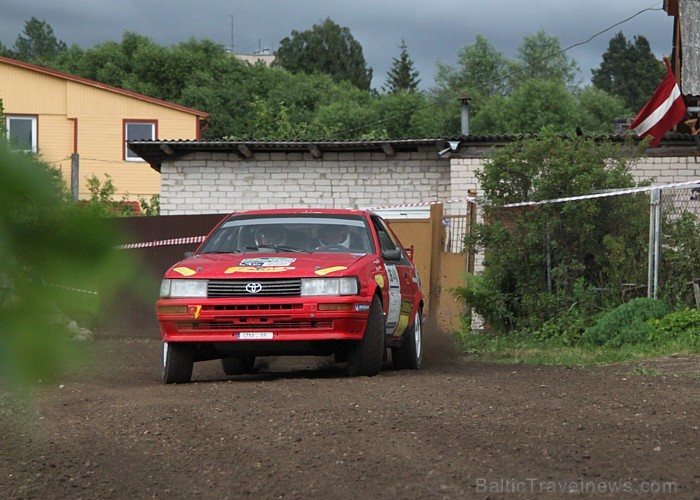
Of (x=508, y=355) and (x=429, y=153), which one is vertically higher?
(x=429, y=153)

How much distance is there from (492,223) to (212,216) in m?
4.56

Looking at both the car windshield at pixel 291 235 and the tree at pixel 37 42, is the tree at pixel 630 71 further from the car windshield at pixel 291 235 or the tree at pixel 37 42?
the tree at pixel 37 42

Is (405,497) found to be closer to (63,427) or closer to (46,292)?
(63,427)

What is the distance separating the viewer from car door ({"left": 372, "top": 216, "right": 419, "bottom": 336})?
10.6 m

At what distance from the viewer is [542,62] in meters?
90.4

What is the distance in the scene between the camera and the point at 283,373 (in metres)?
11.8

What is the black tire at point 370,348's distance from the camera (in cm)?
980

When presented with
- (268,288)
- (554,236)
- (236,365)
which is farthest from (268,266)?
(554,236)

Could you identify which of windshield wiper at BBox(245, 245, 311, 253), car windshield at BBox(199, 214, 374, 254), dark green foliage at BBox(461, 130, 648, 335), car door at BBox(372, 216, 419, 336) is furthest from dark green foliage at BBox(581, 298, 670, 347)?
windshield wiper at BBox(245, 245, 311, 253)

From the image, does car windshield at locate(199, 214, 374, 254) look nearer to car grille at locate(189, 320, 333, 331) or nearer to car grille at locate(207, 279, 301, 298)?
car grille at locate(207, 279, 301, 298)

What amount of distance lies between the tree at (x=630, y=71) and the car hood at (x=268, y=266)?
83.0m

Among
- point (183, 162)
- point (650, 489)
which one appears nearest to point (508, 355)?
point (650, 489)

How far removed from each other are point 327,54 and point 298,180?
78712 mm

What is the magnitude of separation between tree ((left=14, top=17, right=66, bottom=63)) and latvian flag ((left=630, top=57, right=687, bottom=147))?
1685 cm
